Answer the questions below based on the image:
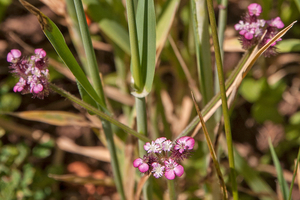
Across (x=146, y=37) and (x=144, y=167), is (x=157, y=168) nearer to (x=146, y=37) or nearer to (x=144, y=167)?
(x=144, y=167)

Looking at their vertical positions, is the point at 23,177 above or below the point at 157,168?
below

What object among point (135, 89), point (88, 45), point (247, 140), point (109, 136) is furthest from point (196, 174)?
point (88, 45)

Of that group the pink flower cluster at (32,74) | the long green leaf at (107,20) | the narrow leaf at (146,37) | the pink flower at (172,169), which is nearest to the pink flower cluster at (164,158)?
the pink flower at (172,169)

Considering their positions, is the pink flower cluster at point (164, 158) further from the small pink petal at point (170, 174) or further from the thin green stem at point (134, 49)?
the thin green stem at point (134, 49)

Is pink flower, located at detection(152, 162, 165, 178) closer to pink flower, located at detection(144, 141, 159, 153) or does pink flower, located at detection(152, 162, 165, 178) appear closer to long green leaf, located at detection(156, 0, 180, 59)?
pink flower, located at detection(144, 141, 159, 153)

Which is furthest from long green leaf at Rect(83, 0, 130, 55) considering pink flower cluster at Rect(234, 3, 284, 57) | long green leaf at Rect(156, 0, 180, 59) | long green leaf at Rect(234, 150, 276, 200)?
long green leaf at Rect(234, 150, 276, 200)

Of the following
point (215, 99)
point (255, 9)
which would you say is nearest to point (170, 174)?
point (215, 99)
